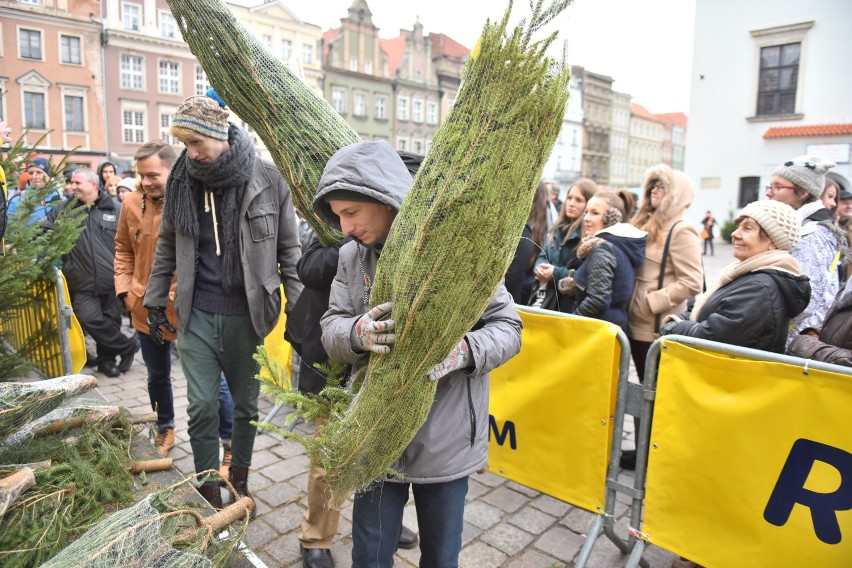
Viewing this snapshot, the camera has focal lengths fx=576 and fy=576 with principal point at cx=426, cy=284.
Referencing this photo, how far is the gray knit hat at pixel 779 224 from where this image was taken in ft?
10.2

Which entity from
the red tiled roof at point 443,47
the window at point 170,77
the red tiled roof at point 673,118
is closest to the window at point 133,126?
the window at point 170,77

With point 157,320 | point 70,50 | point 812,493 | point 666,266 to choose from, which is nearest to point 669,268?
point 666,266

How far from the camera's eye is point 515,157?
1566 millimetres

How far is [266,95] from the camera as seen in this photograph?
2.23 metres

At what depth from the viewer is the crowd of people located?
1998mm

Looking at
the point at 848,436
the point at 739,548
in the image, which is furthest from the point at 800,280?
the point at 739,548

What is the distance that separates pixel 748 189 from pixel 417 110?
105 feet

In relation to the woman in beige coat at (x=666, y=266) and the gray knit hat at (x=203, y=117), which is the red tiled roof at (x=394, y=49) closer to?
the woman in beige coat at (x=666, y=266)

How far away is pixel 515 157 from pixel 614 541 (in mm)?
2555

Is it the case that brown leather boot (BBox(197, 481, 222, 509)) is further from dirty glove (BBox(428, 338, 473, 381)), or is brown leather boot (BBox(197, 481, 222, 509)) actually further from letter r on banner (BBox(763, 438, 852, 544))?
letter r on banner (BBox(763, 438, 852, 544))

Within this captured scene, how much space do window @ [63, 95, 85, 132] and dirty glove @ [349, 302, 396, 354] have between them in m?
36.3

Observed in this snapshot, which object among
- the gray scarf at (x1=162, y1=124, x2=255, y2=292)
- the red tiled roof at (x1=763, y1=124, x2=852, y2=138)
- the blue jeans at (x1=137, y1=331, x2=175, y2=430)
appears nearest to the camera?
the gray scarf at (x1=162, y1=124, x2=255, y2=292)

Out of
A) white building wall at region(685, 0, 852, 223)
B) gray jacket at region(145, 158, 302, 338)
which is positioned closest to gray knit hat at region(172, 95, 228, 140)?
gray jacket at region(145, 158, 302, 338)

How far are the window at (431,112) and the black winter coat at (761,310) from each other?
161ft
